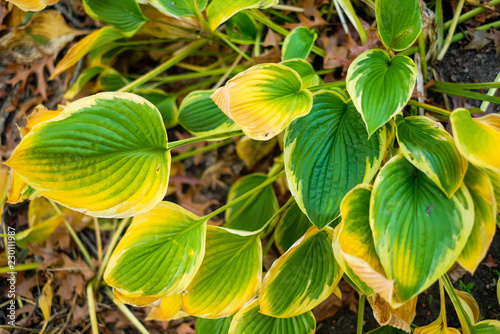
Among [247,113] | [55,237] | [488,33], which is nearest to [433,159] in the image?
[247,113]

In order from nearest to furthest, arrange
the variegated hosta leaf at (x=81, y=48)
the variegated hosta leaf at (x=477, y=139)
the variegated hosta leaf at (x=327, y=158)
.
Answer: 1. the variegated hosta leaf at (x=477, y=139)
2. the variegated hosta leaf at (x=327, y=158)
3. the variegated hosta leaf at (x=81, y=48)

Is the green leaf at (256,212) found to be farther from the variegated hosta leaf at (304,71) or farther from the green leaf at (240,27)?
the green leaf at (240,27)

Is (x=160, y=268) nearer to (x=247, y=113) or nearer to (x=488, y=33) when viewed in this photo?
(x=247, y=113)

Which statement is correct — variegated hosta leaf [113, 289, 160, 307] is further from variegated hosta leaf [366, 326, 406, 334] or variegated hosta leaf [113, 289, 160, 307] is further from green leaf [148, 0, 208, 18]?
green leaf [148, 0, 208, 18]

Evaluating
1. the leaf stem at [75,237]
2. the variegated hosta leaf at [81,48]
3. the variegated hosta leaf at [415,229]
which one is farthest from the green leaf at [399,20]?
the leaf stem at [75,237]

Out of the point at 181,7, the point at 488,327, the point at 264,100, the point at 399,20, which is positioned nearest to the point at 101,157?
the point at 264,100

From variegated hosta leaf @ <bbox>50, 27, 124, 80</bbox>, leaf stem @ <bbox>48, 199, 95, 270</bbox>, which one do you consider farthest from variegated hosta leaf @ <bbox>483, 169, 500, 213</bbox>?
leaf stem @ <bbox>48, 199, 95, 270</bbox>
